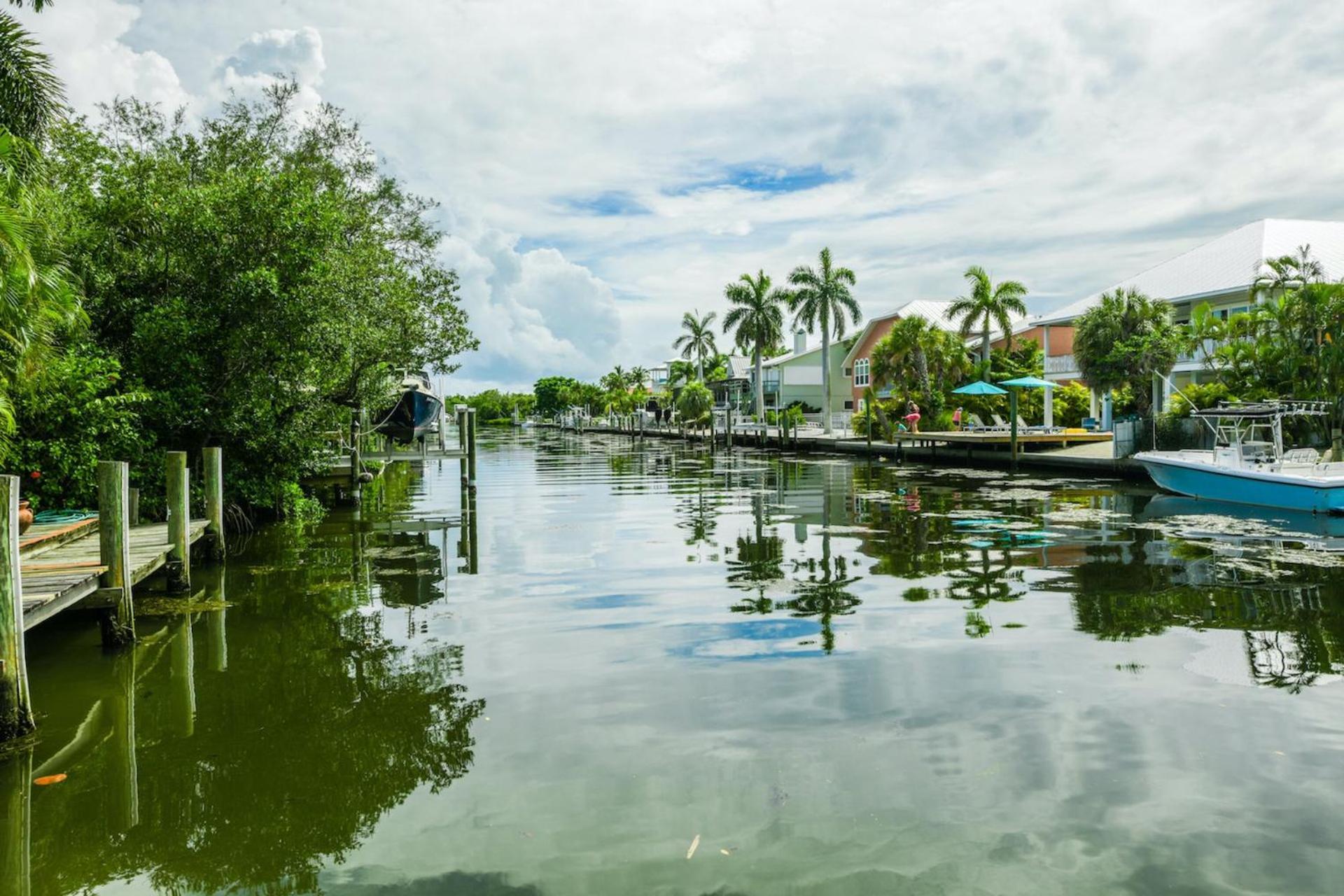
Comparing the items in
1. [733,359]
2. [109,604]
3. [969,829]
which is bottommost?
[969,829]

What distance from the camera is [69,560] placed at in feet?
36.3

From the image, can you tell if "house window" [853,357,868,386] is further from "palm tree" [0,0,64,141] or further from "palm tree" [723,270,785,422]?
"palm tree" [0,0,64,141]

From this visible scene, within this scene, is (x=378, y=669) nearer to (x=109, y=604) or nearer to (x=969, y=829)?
(x=109, y=604)

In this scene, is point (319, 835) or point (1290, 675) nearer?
point (319, 835)

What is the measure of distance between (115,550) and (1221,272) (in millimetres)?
44320

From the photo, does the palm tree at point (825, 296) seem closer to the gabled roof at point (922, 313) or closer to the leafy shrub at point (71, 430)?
the gabled roof at point (922, 313)

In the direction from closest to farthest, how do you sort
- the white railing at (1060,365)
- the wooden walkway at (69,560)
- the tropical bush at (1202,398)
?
1. the wooden walkway at (69,560)
2. the tropical bush at (1202,398)
3. the white railing at (1060,365)

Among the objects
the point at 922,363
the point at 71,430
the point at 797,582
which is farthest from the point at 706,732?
the point at 922,363

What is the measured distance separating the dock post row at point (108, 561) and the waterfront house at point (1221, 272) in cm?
3385

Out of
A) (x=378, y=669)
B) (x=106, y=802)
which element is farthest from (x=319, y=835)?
(x=378, y=669)

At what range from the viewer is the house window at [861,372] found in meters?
73.4

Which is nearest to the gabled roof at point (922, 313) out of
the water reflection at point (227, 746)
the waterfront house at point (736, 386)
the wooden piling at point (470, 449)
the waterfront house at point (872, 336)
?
the waterfront house at point (872, 336)

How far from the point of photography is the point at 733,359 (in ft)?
351

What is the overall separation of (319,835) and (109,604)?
576 cm
